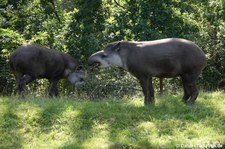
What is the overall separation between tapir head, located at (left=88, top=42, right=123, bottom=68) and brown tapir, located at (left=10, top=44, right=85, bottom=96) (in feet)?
8.70

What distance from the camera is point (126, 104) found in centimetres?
977

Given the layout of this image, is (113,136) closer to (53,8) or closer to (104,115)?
(104,115)

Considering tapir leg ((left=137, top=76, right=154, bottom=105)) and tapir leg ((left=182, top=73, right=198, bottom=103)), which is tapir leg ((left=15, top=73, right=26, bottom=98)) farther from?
tapir leg ((left=182, top=73, right=198, bottom=103))

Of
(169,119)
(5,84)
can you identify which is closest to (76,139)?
(169,119)

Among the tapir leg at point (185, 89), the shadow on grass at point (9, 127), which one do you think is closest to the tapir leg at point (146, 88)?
the tapir leg at point (185, 89)

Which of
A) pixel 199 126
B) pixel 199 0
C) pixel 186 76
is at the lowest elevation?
pixel 199 126

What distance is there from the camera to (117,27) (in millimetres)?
13953

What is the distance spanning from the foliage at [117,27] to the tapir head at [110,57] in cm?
380

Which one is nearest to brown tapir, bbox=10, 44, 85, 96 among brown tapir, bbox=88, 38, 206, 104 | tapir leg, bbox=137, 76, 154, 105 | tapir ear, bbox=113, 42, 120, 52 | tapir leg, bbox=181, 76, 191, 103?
tapir ear, bbox=113, 42, 120, 52

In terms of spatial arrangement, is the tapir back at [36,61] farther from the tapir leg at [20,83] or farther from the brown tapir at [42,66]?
the tapir leg at [20,83]

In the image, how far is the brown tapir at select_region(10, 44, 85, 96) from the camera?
1167 centimetres

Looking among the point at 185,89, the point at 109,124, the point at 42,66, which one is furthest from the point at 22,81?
the point at 185,89

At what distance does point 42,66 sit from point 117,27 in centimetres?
319

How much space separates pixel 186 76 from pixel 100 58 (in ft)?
7.25
